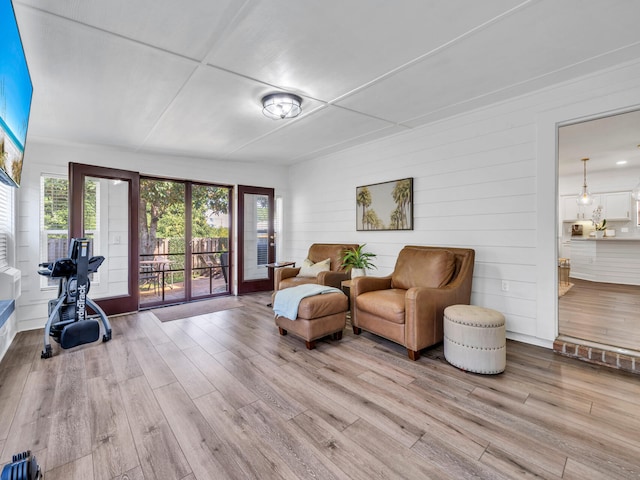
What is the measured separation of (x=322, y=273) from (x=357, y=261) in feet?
1.72

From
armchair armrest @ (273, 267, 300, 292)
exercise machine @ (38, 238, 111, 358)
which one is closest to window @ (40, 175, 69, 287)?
Result: exercise machine @ (38, 238, 111, 358)

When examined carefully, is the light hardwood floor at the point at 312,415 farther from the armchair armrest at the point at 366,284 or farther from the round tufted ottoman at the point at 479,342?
the armchair armrest at the point at 366,284

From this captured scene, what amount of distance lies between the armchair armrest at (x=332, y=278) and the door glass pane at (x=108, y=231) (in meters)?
3.00

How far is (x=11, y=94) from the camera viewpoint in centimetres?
155

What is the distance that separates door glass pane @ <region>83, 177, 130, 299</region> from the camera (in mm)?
4215

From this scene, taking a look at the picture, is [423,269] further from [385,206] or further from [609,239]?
[609,239]

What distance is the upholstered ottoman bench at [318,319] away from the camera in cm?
294

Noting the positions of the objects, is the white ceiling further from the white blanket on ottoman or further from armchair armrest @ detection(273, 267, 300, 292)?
armchair armrest @ detection(273, 267, 300, 292)

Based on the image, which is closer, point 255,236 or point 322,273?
point 322,273

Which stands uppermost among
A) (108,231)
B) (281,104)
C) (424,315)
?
(281,104)

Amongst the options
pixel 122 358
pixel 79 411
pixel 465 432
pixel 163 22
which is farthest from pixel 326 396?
pixel 163 22

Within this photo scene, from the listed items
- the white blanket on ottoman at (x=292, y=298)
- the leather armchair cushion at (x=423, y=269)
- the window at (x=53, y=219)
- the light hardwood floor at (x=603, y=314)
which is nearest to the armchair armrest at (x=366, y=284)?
the leather armchair cushion at (x=423, y=269)

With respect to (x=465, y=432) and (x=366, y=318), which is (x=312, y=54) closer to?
(x=366, y=318)

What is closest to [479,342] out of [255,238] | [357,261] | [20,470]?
[357,261]
